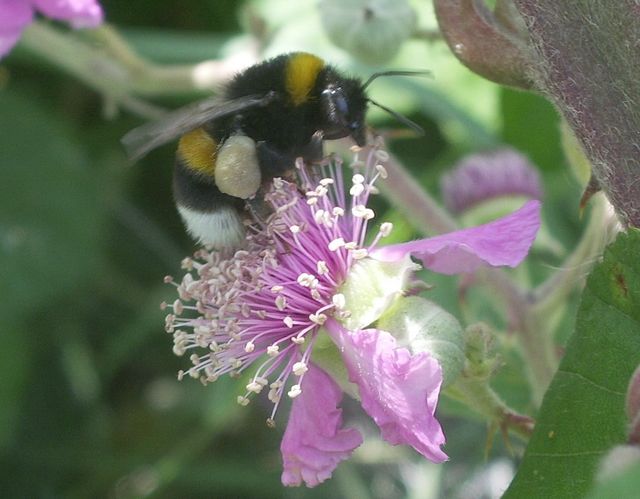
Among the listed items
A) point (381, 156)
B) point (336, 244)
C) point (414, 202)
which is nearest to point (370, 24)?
point (414, 202)

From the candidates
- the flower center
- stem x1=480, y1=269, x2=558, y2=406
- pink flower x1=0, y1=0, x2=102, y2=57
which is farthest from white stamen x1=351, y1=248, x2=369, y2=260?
pink flower x1=0, y1=0, x2=102, y2=57

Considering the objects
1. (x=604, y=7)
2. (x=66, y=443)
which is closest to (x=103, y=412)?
(x=66, y=443)

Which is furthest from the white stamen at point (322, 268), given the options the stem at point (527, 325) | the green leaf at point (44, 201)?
the green leaf at point (44, 201)

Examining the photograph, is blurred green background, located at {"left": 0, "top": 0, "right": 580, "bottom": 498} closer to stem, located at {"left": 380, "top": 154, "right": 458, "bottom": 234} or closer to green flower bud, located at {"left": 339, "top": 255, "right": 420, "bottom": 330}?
stem, located at {"left": 380, "top": 154, "right": 458, "bottom": 234}

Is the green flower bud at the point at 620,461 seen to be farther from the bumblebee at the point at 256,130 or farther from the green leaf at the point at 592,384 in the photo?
the bumblebee at the point at 256,130

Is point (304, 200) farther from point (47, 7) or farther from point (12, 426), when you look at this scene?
point (12, 426)

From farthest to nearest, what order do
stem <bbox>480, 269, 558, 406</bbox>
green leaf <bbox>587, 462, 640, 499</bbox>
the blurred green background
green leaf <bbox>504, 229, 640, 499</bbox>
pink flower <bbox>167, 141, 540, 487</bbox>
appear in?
the blurred green background → stem <bbox>480, 269, 558, 406</bbox> → pink flower <bbox>167, 141, 540, 487</bbox> → green leaf <bbox>504, 229, 640, 499</bbox> → green leaf <bbox>587, 462, 640, 499</bbox>
